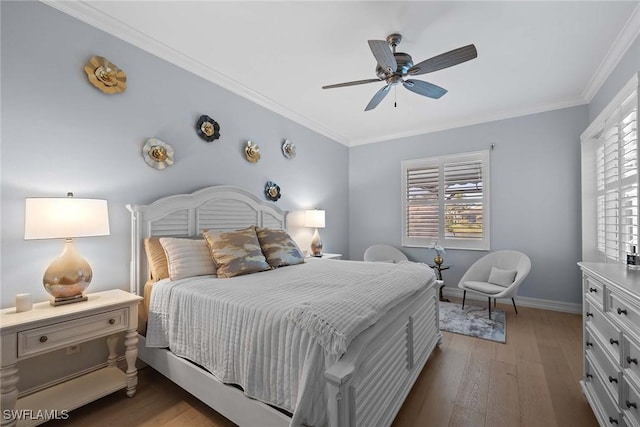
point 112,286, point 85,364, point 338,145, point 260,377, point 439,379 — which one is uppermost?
point 338,145

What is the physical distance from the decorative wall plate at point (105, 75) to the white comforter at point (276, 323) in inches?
62.6

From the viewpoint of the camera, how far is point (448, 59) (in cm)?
204

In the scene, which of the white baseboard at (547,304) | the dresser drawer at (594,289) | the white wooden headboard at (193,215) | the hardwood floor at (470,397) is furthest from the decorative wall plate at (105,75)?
the white baseboard at (547,304)

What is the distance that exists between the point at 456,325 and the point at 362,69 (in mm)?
2958

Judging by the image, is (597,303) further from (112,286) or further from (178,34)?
(178,34)

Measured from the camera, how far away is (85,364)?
209cm

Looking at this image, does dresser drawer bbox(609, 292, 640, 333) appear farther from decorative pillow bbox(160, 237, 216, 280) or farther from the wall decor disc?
the wall decor disc

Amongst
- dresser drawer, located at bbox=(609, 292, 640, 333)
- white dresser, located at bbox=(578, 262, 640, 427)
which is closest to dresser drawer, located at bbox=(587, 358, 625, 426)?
white dresser, located at bbox=(578, 262, 640, 427)

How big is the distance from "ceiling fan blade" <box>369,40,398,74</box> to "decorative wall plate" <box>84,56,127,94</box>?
1.98m

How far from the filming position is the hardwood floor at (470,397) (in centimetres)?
173

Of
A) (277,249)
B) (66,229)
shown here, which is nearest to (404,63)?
(277,249)

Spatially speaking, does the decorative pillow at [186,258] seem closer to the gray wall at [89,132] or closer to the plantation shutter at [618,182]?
the gray wall at [89,132]

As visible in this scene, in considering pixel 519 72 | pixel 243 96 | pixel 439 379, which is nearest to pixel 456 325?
pixel 439 379

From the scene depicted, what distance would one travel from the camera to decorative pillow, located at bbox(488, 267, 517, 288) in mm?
3506
